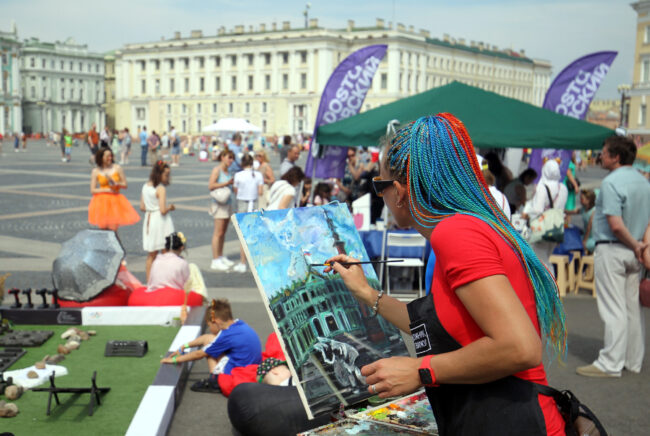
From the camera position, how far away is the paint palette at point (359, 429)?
105 inches

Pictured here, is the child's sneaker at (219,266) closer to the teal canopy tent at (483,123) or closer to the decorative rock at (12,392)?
the teal canopy tent at (483,123)

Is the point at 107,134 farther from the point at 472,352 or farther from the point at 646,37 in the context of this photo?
the point at 646,37

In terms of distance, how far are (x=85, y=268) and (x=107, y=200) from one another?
2.26 m

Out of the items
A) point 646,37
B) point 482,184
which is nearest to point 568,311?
point 482,184

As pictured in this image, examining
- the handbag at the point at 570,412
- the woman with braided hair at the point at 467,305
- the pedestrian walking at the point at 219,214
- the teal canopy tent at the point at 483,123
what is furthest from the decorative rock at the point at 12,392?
the pedestrian walking at the point at 219,214

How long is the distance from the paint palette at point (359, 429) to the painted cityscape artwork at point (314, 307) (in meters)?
0.08

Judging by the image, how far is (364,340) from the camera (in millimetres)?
2955

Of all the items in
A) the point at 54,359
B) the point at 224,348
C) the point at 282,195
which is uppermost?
the point at 282,195

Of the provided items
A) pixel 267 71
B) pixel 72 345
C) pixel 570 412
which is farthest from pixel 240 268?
pixel 267 71

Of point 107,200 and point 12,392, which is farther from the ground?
point 107,200

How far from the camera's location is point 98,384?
16.4 ft

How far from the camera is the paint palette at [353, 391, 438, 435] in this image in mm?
2727

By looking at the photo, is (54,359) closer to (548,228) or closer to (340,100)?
(548,228)

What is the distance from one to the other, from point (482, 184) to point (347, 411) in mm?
1381
